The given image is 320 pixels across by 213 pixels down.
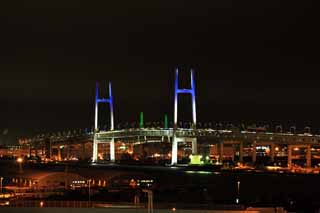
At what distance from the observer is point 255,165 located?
199 ft

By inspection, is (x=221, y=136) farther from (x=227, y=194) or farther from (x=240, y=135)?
(x=227, y=194)

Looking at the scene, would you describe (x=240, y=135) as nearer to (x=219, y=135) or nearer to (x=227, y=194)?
(x=219, y=135)

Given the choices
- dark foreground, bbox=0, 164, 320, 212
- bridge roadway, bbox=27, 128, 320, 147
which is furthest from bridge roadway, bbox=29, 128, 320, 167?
dark foreground, bbox=0, 164, 320, 212

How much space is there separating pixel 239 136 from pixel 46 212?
145 feet

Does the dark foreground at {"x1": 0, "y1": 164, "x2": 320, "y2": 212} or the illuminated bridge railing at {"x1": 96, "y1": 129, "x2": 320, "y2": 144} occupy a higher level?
the illuminated bridge railing at {"x1": 96, "y1": 129, "x2": 320, "y2": 144}

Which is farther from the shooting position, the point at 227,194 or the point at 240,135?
the point at 240,135

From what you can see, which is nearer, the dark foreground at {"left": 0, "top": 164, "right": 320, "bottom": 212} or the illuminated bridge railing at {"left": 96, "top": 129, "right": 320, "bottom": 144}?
the dark foreground at {"left": 0, "top": 164, "right": 320, "bottom": 212}

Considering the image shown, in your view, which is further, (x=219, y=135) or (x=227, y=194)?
(x=219, y=135)

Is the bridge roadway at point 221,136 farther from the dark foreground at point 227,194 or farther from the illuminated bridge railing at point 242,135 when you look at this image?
the dark foreground at point 227,194

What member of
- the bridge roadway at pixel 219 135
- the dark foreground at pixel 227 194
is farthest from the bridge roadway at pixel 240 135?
the dark foreground at pixel 227 194

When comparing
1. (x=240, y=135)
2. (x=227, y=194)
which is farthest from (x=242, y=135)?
(x=227, y=194)

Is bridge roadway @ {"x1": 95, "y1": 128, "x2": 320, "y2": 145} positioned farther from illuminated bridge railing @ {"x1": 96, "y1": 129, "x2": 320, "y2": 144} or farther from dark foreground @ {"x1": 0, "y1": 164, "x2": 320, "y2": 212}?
dark foreground @ {"x1": 0, "y1": 164, "x2": 320, "y2": 212}

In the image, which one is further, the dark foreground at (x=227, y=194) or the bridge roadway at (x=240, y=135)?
the bridge roadway at (x=240, y=135)

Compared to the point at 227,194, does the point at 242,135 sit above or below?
above
